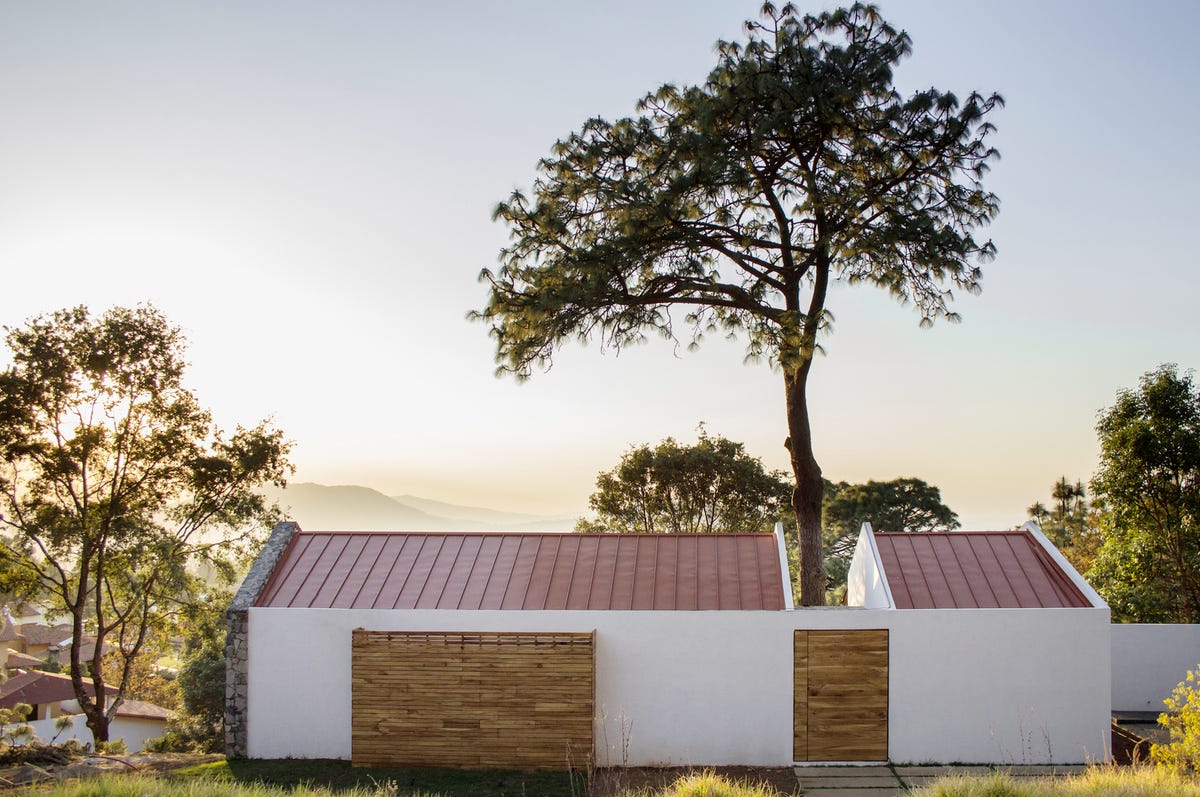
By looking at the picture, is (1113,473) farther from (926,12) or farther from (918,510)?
(918,510)

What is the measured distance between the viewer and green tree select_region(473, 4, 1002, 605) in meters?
15.1

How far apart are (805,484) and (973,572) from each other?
3.77 m

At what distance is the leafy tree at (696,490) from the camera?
28672 millimetres

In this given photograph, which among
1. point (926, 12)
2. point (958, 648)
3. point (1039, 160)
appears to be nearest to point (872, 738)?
point (958, 648)

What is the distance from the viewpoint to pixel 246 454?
19766mm

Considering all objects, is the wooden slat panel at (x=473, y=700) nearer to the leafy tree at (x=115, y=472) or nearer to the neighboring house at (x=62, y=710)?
the leafy tree at (x=115, y=472)

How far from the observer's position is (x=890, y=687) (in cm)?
1138

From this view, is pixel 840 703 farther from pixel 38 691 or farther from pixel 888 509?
pixel 38 691

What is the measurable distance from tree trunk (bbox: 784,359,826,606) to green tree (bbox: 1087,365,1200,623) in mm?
6906

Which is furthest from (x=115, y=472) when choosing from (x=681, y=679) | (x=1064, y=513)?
(x=1064, y=513)

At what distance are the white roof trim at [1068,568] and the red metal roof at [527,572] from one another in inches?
163

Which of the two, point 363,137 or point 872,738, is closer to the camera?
point 872,738

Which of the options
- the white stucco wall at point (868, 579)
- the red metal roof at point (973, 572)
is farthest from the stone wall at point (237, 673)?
the red metal roof at point (973, 572)

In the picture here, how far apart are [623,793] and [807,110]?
11.8 meters
